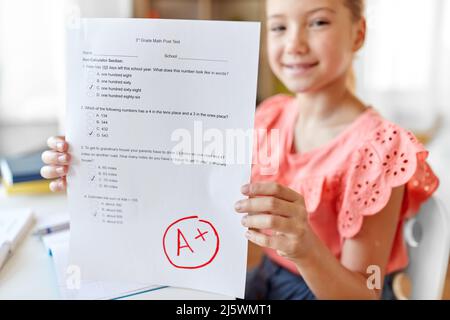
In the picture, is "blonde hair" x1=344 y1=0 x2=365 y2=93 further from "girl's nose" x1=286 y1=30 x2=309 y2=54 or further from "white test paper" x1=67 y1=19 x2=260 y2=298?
"white test paper" x1=67 y1=19 x2=260 y2=298

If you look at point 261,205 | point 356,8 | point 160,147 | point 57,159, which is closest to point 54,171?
point 57,159

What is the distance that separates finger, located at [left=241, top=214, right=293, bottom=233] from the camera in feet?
1.69

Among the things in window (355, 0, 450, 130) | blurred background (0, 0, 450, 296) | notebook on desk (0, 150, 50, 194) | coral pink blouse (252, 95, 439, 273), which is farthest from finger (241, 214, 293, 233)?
window (355, 0, 450, 130)

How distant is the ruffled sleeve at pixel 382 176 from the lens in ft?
2.12

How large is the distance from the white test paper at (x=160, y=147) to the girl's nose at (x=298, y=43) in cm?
23

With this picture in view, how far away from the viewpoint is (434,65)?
1759 millimetres

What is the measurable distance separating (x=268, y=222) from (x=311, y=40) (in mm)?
313

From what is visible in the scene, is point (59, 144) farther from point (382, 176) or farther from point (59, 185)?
point (382, 176)

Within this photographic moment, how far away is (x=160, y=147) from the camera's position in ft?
1.69

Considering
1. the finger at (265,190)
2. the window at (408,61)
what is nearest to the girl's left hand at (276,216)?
the finger at (265,190)

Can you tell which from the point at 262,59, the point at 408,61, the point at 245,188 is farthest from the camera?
the point at 262,59

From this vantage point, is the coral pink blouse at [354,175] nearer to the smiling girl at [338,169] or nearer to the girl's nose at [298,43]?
the smiling girl at [338,169]

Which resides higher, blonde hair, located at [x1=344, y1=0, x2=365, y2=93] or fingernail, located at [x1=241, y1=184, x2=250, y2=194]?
blonde hair, located at [x1=344, y1=0, x2=365, y2=93]
